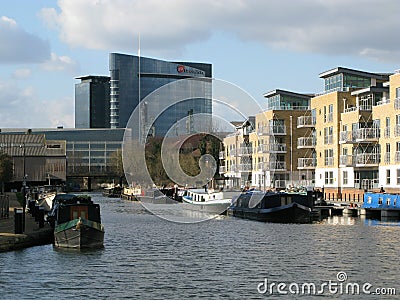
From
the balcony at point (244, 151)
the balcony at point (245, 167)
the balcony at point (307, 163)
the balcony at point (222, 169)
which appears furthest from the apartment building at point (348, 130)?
the balcony at point (222, 169)

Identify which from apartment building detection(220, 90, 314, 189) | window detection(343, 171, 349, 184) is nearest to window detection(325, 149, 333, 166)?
window detection(343, 171, 349, 184)

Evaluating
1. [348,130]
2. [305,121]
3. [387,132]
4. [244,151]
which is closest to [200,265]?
[387,132]

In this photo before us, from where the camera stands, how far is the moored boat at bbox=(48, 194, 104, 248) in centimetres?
4525

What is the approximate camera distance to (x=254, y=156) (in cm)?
11944

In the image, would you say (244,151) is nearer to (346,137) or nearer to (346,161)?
(346,137)

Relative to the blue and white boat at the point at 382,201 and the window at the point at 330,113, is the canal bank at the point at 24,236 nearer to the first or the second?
the blue and white boat at the point at 382,201

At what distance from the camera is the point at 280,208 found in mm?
73625

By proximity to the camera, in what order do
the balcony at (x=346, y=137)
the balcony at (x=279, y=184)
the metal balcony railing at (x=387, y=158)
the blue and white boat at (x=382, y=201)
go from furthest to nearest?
the balcony at (x=279, y=184)
the balcony at (x=346, y=137)
the metal balcony railing at (x=387, y=158)
the blue and white boat at (x=382, y=201)

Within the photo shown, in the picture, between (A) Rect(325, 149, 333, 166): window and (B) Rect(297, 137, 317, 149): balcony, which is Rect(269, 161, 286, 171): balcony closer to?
(B) Rect(297, 137, 317, 149): balcony

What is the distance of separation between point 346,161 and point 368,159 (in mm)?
4440

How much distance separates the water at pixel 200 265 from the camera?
3238cm

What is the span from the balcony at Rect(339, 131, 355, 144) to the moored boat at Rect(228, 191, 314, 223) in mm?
19226

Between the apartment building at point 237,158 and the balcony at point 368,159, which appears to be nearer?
the balcony at point 368,159

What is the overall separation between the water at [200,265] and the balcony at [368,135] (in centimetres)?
3270
